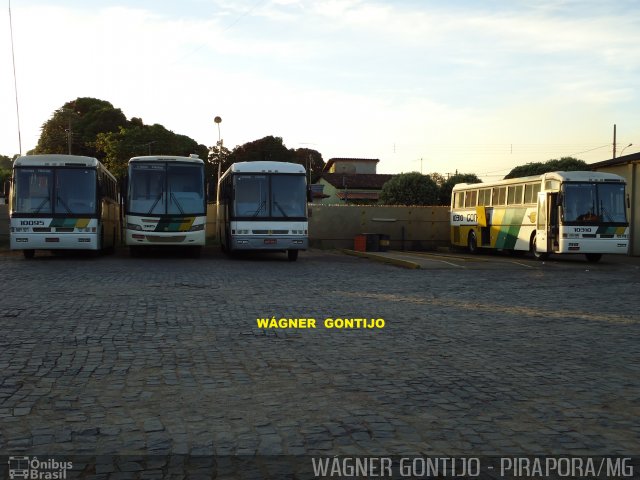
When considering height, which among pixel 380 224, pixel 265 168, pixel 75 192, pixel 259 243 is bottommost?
pixel 259 243

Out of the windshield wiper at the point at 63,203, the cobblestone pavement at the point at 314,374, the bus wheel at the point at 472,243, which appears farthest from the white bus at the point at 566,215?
the windshield wiper at the point at 63,203

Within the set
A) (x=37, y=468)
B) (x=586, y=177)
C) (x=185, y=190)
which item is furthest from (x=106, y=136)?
(x=37, y=468)

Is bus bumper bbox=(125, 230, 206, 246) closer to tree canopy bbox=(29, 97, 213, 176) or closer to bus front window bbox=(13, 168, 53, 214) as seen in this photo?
bus front window bbox=(13, 168, 53, 214)

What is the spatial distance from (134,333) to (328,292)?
6.00 metres

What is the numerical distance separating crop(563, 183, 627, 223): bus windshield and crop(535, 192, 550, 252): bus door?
113 centimetres

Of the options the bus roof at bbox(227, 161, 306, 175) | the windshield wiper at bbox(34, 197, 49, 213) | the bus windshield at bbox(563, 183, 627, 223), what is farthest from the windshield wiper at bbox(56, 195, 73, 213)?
the bus windshield at bbox(563, 183, 627, 223)

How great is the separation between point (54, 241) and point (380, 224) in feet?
60.0

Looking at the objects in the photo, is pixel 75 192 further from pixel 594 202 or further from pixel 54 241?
pixel 594 202

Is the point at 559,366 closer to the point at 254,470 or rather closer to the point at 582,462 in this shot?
the point at 582,462

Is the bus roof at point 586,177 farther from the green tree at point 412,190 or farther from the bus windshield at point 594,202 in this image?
the green tree at point 412,190

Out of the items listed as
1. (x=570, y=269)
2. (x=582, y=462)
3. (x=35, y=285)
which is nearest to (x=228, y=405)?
(x=582, y=462)

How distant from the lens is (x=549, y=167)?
64312 mm

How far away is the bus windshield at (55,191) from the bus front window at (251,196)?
455cm

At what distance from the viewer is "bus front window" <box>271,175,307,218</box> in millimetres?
23828
